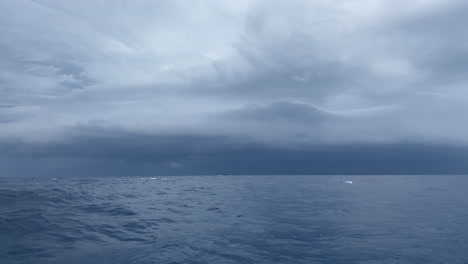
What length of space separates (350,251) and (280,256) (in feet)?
15.0

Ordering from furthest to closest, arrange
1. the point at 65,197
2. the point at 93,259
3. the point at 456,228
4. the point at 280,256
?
the point at 65,197
the point at 456,228
the point at 280,256
the point at 93,259

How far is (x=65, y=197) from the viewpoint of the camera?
3406cm

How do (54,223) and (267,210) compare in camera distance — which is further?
(267,210)

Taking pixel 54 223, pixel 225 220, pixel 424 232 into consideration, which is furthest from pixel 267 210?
pixel 54 223

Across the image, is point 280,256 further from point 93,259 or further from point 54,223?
point 54,223

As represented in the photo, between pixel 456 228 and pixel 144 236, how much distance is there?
25479 millimetres

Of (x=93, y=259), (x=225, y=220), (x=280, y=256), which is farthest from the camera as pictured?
(x=225, y=220)

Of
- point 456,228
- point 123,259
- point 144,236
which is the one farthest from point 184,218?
point 456,228

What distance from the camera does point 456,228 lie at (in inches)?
1035

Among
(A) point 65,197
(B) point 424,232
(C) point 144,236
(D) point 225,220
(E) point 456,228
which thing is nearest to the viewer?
(C) point 144,236

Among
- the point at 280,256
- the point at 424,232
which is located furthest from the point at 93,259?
the point at 424,232

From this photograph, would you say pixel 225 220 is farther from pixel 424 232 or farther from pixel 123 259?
pixel 424 232

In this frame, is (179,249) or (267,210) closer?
(179,249)

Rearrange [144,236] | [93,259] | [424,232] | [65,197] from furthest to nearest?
[65,197]
[424,232]
[144,236]
[93,259]
